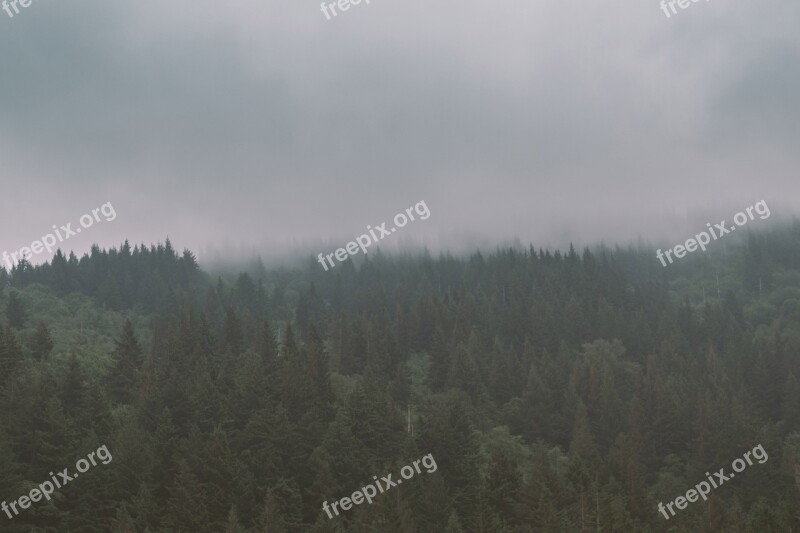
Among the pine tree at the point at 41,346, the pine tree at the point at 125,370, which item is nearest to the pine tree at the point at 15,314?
the pine tree at the point at 41,346

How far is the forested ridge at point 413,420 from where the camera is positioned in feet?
233

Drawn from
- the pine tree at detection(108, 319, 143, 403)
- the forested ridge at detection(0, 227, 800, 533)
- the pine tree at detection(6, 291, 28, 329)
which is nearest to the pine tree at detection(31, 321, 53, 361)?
the forested ridge at detection(0, 227, 800, 533)

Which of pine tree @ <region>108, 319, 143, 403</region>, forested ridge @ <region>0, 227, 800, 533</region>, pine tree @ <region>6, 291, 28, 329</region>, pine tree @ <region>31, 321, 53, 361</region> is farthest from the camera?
pine tree @ <region>6, 291, 28, 329</region>

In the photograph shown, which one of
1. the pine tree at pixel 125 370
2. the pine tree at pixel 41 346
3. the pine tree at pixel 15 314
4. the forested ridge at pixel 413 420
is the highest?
the pine tree at pixel 15 314

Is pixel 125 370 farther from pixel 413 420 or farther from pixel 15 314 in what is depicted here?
pixel 15 314

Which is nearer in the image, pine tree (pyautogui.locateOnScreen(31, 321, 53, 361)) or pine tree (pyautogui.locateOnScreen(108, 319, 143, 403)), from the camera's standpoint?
pine tree (pyautogui.locateOnScreen(108, 319, 143, 403))

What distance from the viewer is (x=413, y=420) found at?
11519 centimetres

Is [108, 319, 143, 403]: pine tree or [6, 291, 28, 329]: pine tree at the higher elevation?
[6, 291, 28, 329]: pine tree

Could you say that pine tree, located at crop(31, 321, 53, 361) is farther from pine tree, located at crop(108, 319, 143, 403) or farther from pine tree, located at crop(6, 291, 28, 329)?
pine tree, located at crop(6, 291, 28, 329)

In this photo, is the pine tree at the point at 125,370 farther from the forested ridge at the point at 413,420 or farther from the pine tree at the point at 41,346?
the pine tree at the point at 41,346

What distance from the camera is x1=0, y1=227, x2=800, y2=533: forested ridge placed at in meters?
70.9

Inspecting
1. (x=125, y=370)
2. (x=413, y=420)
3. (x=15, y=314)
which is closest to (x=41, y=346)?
(x=125, y=370)

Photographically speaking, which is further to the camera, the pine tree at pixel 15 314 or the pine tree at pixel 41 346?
the pine tree at pixel 15 314

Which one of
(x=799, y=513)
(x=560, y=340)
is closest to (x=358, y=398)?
(x=799, y=513)
